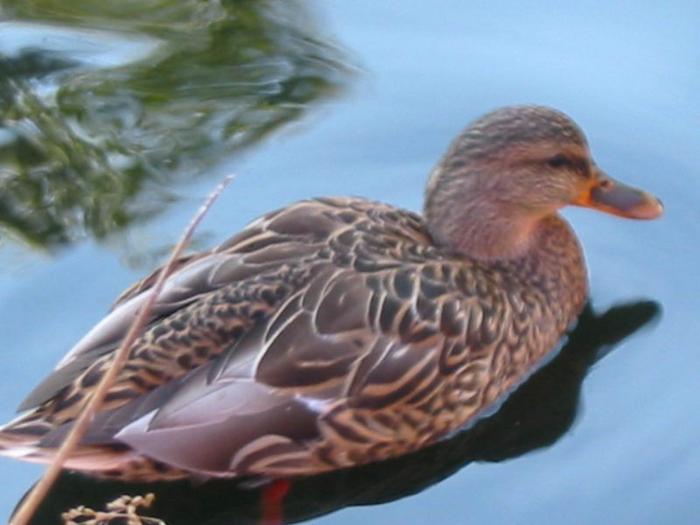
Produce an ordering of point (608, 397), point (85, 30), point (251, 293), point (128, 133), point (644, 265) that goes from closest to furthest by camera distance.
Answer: point (251, 293)
point (608, 397)
point (644, 265)
point (128, 133)
point (85, 30)

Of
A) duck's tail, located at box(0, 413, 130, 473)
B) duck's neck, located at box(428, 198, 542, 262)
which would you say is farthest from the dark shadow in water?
duck's neck, located at box(428, 198, 542, 262)

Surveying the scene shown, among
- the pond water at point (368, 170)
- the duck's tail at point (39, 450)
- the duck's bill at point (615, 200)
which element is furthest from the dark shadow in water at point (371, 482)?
the duck's bill at point (615, 200)

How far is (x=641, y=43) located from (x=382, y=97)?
990 millimetres

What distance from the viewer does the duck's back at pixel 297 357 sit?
4.66 metres

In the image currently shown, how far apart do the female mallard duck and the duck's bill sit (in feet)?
0.18

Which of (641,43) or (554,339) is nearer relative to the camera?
(554,339)

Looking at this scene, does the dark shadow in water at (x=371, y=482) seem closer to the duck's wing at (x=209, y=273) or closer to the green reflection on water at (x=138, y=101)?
the duck's wing at (x=209, y=273)

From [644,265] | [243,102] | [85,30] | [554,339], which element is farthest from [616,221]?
[85,30]

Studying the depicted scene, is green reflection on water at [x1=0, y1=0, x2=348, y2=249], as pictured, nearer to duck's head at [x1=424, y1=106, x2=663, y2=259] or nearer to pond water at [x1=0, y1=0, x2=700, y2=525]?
pond water at [x1=0, y1=0, x2=700, y2=525]

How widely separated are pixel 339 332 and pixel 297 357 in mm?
145

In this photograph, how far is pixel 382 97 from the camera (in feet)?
20.6

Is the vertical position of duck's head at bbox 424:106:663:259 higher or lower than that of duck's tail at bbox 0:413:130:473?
higher

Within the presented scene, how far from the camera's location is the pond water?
16.1 ft

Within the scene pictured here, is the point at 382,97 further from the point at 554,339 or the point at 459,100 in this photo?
the point at 554,339
